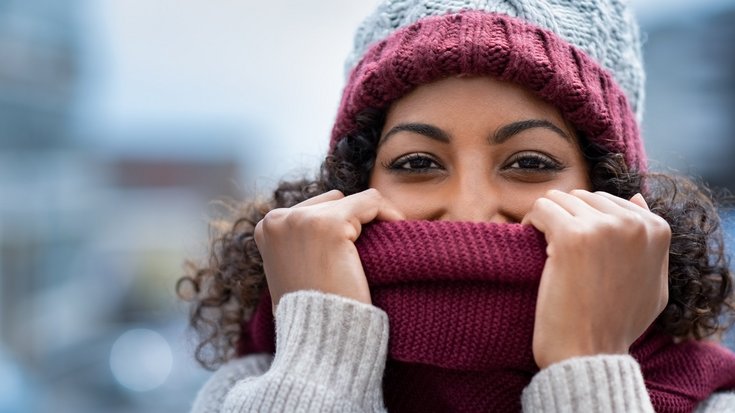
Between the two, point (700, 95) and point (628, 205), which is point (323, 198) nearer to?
point (628, 205)

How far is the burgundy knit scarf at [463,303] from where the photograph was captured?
180 cm

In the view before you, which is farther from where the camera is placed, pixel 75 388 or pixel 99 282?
pixel 99 282

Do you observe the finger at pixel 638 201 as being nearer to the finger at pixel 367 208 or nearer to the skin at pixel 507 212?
the skin at pixel 507 212

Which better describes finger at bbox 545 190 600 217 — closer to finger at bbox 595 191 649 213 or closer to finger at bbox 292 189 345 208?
finger at bbox 595 191 649 213

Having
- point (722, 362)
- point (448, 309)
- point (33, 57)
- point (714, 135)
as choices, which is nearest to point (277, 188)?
point (448, 309)

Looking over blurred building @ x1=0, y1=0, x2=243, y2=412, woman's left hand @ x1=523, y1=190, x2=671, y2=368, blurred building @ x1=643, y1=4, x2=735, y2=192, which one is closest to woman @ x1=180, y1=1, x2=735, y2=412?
woman's left hand @ x1=523, y1=190, x2=671, y2=368

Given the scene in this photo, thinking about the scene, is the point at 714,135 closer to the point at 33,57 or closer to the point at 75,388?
the point at 75,388

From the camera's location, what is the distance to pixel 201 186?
38062mm

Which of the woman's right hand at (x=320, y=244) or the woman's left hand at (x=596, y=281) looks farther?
the woman's right hand at (x=320, y=244)

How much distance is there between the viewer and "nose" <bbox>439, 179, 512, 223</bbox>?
6.47 feet

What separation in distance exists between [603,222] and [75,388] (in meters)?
8.48

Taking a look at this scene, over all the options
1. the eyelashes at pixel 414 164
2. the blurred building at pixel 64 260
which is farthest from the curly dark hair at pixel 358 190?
the blurred building at pixel 64 260

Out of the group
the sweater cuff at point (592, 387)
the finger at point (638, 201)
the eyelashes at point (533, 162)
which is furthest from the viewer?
the eyelashes at point (533, 162)

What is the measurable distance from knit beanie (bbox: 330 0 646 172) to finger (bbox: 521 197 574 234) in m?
0.28
